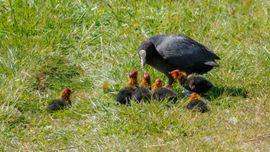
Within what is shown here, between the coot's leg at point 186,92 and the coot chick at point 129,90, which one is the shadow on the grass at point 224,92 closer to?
the coot's leg at point 186,92

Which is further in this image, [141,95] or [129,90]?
[129,90]

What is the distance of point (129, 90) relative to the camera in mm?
7023

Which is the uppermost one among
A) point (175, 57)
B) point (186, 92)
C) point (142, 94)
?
point (175, 57)

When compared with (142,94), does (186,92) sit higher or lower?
lower

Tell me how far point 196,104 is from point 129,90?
650mm

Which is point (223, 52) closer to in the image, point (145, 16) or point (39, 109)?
point (145, 16)

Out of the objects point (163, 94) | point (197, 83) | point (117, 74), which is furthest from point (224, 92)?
point (117, 74)

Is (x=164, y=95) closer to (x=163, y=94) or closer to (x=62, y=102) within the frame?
(x=163, y=94)

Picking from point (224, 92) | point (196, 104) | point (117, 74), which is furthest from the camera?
point (117, 74)

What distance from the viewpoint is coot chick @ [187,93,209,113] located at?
6.79 metres

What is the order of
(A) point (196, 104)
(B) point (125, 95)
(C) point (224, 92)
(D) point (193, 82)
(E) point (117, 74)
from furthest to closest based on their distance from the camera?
(E) point (117, 74), (C) point (224, 92), (D) point (193, 82), (B) point (125, 95), (A) point (196, 104)

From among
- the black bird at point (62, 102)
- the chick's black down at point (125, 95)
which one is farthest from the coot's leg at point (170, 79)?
the black bird at point (62, 102)

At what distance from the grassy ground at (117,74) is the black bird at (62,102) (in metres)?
0.08

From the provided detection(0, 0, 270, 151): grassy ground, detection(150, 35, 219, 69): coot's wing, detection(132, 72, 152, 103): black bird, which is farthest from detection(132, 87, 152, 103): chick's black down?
detection(150, 35, 219, 69): coot's wing
